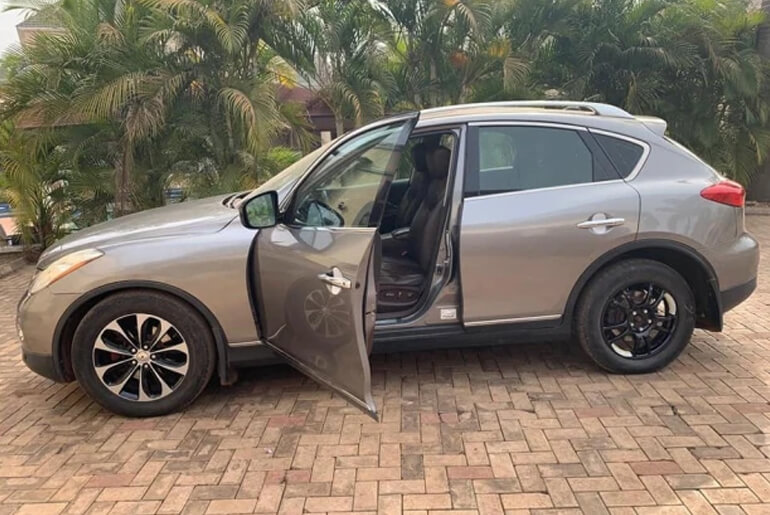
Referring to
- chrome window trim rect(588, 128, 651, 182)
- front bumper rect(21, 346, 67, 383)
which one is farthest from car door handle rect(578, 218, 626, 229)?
front bumper rect(21, 346, 67, 383)

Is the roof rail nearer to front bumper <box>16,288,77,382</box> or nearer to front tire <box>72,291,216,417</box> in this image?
front tire <box>72,291,216,417</box>

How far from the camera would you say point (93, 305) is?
331 cm

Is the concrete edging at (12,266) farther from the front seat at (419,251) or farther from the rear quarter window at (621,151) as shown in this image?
the rear quarter window at (621,151)

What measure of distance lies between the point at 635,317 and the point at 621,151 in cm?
104

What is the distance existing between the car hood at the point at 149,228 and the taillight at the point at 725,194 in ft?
9.39

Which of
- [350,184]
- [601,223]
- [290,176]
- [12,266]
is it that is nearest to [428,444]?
[350,184]

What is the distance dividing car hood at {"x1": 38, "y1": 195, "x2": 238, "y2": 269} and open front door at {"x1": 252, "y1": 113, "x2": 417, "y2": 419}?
0.39 m

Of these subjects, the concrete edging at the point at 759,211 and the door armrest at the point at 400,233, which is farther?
the concrete edging at the point at 759,211

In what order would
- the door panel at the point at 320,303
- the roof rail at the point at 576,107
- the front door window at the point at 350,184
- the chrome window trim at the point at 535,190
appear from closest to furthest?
the door panel at the point at 320,303
the front door window at the point at 350,184
the chrome window trim at the point at 535,190
the roof rail at the point at 576,107

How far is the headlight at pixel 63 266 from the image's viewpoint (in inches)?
128

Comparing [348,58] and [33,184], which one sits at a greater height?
[348,58]

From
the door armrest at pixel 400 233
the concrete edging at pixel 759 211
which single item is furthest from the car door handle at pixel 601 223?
the concrete edging at pixel 759 211

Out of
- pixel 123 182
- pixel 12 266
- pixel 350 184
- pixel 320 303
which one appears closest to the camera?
pixel 320 303

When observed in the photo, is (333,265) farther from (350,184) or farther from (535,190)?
(535,190)
